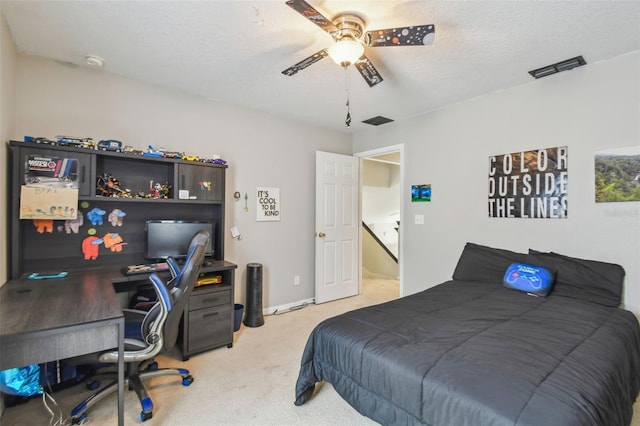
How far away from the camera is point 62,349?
4.36ft

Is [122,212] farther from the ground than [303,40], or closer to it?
closer to it

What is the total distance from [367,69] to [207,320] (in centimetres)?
246

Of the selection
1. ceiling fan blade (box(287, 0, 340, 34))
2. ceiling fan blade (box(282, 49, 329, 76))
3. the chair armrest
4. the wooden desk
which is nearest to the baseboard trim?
the chair armrest

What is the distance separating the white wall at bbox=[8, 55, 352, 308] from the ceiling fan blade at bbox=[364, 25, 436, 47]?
82.3 inches

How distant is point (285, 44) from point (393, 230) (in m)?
5.51

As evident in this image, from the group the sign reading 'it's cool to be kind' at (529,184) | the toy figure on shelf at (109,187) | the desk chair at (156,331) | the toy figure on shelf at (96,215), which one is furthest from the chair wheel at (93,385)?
the sign reading 'it's cool to be kind' at (529,184)

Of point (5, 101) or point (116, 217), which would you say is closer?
point (5, 101)

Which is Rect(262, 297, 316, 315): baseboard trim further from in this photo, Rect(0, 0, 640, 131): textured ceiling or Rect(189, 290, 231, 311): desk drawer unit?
Rect(0, 0, 640, 131): textured ceiling

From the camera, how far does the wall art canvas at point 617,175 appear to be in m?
2.33

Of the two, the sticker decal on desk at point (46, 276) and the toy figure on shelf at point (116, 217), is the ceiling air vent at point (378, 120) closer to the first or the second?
the toy figure on shelf at point (116, 217)

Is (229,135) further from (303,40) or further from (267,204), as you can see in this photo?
(303,40)

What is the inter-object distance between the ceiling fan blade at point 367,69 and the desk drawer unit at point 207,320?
216 centimetres

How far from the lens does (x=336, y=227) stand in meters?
4.35

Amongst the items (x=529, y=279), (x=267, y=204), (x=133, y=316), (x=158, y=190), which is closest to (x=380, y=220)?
(x=267, y=204)
